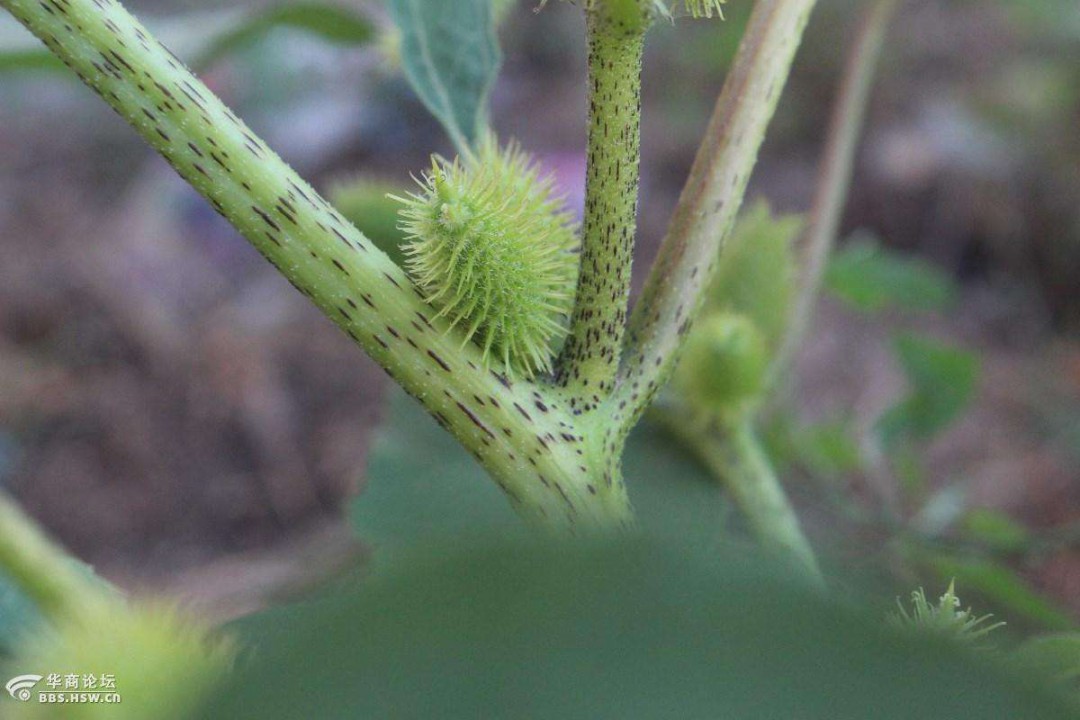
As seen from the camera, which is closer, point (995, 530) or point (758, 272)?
point (758, 272)

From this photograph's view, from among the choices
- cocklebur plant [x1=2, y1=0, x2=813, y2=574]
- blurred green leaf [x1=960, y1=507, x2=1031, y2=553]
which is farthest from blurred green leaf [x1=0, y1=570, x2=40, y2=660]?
blurred green leaf [x1=960, y1=507, x2=1031, y2=553]

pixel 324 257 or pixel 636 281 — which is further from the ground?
pixel 636 281

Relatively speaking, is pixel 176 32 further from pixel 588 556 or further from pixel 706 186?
pixel 588 556

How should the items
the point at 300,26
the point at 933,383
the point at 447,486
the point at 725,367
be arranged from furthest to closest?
the point at 933,383 < the point at 300,26 < the point at 725,367 < the point at 447,486

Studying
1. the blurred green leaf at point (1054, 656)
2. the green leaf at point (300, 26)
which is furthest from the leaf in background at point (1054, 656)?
the green leaf at point (300, 26)

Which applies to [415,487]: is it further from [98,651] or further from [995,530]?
[995,530]

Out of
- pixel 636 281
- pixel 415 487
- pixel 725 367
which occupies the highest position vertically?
pixel 636 281

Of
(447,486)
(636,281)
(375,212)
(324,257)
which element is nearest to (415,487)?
(447,486)
